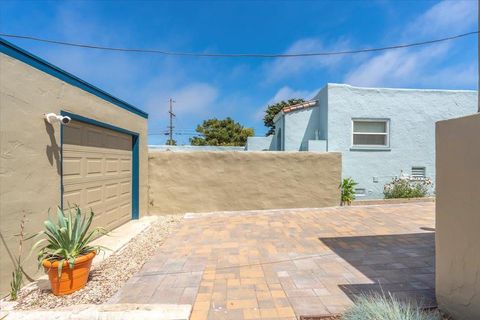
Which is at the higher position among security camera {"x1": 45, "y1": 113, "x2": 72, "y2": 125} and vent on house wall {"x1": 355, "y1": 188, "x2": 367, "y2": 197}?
security camera {"x1": 45, "y1": 113, "x2": 72, "y2": 125}

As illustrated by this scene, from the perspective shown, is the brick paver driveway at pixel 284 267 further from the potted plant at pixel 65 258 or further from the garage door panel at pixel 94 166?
the garage door panel at pixel 94 166

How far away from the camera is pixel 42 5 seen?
289 inches

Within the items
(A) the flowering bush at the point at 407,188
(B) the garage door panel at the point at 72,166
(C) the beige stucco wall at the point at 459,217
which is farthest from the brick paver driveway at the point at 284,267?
(A) the flowering bush at the point at 407,188

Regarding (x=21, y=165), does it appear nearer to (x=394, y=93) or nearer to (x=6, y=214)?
(x=6, y=214)

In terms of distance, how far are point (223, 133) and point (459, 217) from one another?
3073 centimetres

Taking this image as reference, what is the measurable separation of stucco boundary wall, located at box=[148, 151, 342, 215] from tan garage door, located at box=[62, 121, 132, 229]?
1149mm

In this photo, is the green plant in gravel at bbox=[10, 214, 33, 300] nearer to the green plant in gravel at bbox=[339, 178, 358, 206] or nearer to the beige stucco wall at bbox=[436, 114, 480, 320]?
the beige stucco wall at bbox=[436, 114, 480, 320]

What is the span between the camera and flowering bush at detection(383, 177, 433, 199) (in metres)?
9.85

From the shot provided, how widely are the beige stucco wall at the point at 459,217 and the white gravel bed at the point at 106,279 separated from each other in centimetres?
388

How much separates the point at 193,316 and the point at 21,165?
311 cm

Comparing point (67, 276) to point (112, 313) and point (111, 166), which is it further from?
point (111, 166)

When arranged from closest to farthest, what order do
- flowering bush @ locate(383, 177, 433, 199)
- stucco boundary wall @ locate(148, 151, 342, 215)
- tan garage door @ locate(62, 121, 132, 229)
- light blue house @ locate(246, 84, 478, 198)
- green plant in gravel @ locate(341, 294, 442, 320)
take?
green plant in gravel @ locate(341, 294, 442, 320), tan garage door @ locate(62, 121, 132, 229), stucco boundary wall @ locate(148, 151, 342, 215), flowering bush @ locate(383, 177, 433, 199), light blue house @ locate(246, 84, 478, 198)

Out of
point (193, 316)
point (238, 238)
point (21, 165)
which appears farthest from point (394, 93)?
point (21, 165)

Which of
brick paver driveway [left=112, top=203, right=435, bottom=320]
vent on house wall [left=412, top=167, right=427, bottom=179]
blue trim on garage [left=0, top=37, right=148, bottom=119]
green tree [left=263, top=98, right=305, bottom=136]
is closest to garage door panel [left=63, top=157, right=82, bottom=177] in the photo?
blue trim on garage [left=0, top=37, right=148, bottom=119]
